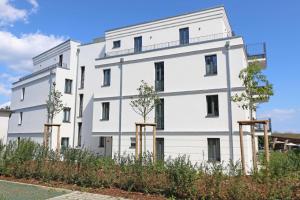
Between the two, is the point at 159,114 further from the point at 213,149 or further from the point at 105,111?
the point at 105,111

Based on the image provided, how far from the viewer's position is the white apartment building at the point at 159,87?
830 inches

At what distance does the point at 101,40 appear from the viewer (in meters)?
31.8

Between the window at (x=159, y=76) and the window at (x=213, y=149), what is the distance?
19.4 ft

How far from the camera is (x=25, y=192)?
9992mm

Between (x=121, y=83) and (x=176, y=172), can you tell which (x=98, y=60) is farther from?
(x=176, y=172)

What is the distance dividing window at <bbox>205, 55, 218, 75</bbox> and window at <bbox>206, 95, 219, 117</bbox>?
184 cm

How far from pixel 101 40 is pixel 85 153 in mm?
21521

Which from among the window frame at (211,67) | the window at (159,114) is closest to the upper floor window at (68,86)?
the window at (159,114)

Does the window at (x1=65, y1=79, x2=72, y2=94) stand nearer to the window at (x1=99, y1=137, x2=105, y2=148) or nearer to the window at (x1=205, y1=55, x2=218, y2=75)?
the window at (x1=99, y1=137, x2=105, y2=148)

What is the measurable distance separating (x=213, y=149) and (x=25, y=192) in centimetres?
1404

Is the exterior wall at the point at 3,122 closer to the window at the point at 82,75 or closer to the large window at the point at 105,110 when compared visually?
the large window at the point at 105,110

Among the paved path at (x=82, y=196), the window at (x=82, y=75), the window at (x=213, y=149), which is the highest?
the window at (x=82, y=75)

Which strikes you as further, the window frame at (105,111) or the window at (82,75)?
the window at (82,75)

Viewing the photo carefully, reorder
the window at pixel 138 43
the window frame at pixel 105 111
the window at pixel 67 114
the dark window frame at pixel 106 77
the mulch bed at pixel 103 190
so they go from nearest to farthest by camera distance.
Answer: the mulch bed at pixel 103 190, the window frame at pixel 105 111, the dark window frame at pixel 106 77, the window at pixel 138 43, the window at pixel 67 114
